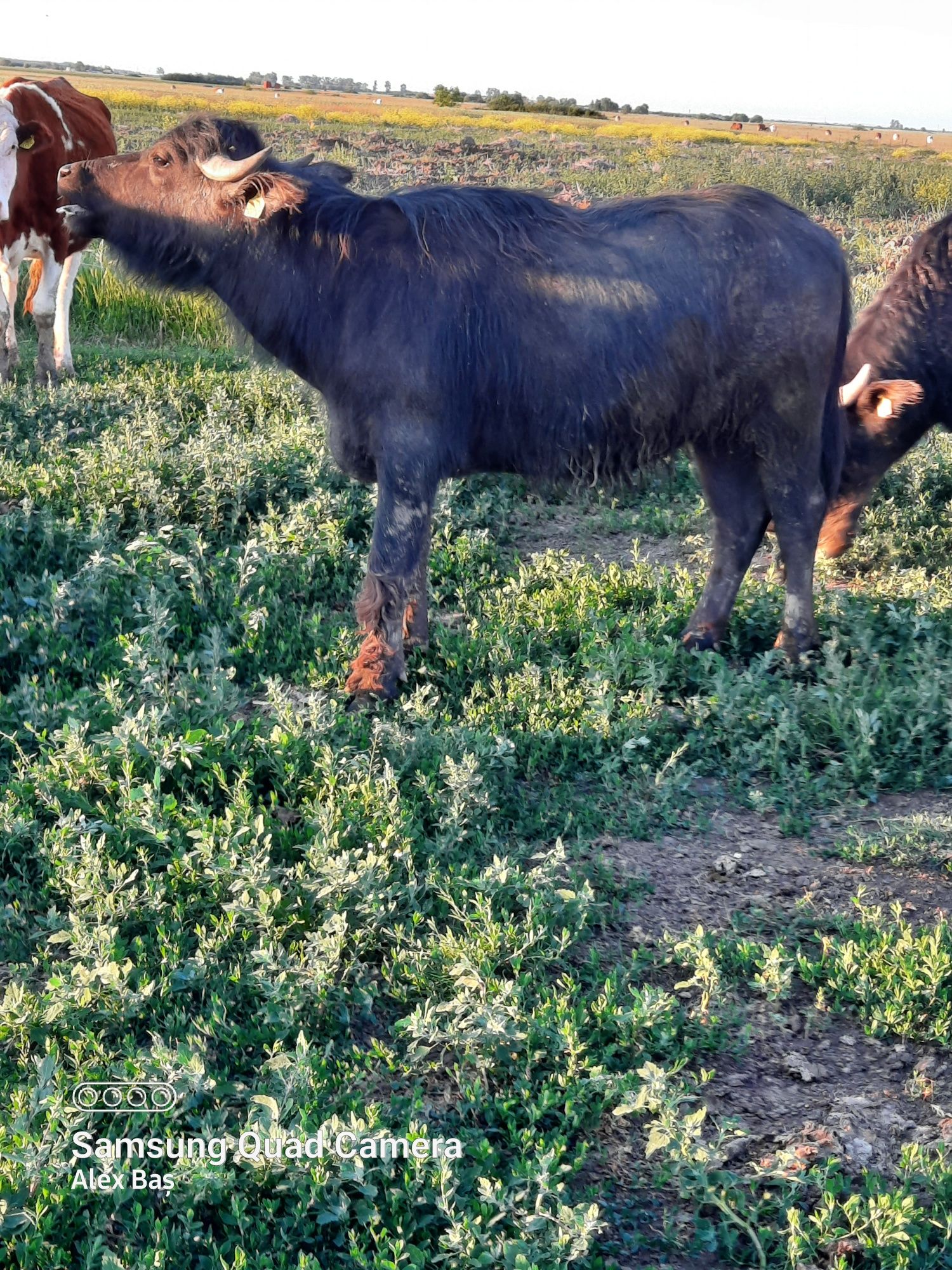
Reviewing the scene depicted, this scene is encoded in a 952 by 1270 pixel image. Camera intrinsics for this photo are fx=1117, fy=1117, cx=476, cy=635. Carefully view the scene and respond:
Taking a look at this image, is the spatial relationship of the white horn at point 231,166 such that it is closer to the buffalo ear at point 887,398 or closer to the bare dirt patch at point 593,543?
the bare dirt patch at point 593,543

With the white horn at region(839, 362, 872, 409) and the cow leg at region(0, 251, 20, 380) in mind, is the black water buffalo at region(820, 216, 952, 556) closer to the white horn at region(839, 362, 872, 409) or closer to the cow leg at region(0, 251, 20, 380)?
the white horn at region(839, 362, 872, 409)

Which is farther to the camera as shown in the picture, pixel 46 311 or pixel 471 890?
pixel 46 311

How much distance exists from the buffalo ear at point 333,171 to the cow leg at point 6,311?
4.74 m

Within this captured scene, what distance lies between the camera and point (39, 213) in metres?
8.62

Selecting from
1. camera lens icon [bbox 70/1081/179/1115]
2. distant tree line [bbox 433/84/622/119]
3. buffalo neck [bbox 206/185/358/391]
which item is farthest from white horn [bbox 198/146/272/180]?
distant tree line [bbox 433/84/622/119]

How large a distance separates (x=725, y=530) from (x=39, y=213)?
630 cm

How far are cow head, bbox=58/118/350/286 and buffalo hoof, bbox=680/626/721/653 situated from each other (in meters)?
2.58

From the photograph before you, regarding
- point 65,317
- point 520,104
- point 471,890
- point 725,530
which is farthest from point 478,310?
point 520,104

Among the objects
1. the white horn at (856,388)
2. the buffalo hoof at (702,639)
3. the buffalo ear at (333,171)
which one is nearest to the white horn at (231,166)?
the buffalo ear at (333,171)

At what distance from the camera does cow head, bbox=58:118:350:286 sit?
453cm

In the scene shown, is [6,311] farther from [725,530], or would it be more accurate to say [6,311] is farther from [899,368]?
[899,368]

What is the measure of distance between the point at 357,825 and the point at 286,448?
378 centimetres

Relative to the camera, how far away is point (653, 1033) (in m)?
3.04

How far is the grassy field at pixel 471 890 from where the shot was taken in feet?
8.37
